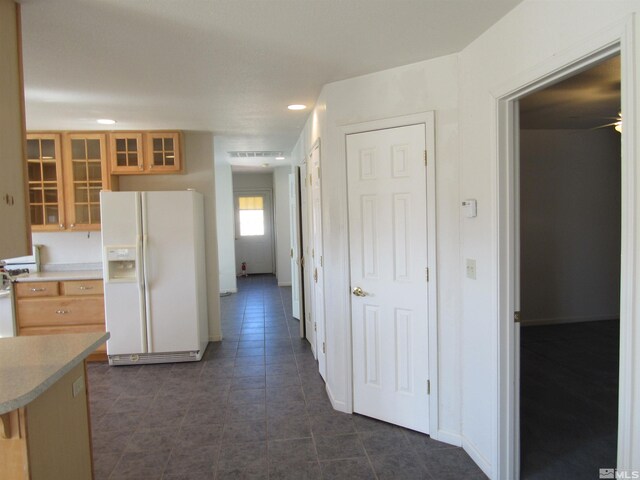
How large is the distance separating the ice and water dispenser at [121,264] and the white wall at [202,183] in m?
0.93

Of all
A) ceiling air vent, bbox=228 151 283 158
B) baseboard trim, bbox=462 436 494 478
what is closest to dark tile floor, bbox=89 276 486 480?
baseboard trim, bbox=462 436 494 478

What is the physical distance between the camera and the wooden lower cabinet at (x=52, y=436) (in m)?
1.50

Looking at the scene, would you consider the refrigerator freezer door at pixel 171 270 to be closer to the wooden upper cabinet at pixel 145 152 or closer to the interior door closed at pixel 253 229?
the wooden upper cabinet at pixel 145 152

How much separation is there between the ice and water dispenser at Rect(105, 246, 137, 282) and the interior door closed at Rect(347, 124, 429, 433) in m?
2.31

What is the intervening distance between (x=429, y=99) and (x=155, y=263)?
2.96m

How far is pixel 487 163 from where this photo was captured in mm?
2240

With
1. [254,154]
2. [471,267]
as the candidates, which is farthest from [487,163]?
[254,154]

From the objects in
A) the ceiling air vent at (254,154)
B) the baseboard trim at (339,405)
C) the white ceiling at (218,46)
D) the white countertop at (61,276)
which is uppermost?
the ceiling air vent at (254,154)

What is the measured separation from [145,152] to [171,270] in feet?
4.47

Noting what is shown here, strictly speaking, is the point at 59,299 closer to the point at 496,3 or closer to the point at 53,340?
the point at 53,340

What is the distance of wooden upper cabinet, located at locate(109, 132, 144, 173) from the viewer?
4.46 m

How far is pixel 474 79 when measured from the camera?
7.80ft

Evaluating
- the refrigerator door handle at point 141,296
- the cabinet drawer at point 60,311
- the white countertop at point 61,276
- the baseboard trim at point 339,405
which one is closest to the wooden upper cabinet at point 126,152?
the refrigerator door handle at point 141,296

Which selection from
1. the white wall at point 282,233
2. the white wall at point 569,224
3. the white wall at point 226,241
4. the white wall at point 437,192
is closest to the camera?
the white wall at point 437,192
